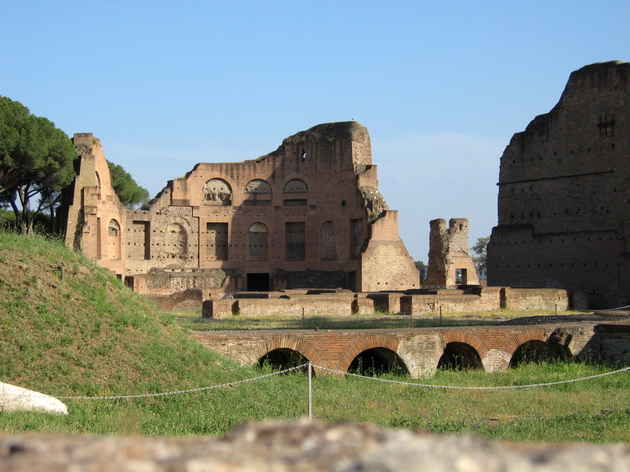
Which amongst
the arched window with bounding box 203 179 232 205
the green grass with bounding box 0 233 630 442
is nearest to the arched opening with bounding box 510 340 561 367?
the green grass with bounding box 0 233 630 442

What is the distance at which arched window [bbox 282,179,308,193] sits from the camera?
37438 millimetres

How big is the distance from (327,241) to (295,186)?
328cm

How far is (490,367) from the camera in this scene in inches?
564

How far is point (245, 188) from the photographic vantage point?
37531mm

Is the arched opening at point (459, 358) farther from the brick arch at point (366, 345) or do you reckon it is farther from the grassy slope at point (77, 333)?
the grassy slope at point (77, 333)

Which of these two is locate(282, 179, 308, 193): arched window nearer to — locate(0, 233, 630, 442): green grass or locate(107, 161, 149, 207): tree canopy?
locate(107, 161, 149, 207): tree canopy

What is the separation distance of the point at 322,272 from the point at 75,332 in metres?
25.3

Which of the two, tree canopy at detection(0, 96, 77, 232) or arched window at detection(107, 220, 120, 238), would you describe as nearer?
tree canopy at detection(0, 96, 77, 232)

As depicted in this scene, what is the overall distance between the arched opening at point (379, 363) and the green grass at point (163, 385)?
0.83 m

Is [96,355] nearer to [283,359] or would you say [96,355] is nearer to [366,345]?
[283,359]

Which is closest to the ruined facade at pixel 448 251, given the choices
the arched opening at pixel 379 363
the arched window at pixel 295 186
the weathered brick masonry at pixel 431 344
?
the arched window at pixel 295 186

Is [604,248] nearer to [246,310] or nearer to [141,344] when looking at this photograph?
[246,310]

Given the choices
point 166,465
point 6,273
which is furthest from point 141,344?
point 166,465

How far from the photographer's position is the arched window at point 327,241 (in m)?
Result: 36.9
